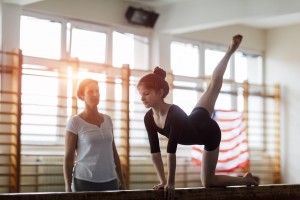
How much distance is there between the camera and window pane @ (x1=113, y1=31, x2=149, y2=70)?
8.42m

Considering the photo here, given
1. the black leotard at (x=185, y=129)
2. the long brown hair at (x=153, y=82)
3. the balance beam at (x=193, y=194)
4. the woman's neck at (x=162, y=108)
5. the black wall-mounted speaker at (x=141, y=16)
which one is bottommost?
the balance beam at (x=193, y=194)

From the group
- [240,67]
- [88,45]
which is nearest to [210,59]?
[240,67]

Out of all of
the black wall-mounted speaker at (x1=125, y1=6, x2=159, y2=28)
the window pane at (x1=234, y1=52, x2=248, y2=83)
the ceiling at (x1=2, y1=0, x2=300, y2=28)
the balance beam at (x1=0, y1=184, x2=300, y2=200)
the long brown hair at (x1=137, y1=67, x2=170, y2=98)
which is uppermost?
the ceiling at (x1=2, y1=0, x2=300, y2=28)

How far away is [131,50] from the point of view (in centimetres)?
873

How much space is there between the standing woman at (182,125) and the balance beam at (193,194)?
0.25 meters

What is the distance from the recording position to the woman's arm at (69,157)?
3691 millimetres

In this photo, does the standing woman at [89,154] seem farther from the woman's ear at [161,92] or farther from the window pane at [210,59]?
the window pane at [210,59]

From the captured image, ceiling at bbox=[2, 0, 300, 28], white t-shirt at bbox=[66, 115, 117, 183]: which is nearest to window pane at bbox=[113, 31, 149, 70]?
ceiling at bbox=[2, 0, 300, 28]

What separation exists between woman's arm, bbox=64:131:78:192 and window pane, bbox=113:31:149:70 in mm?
4702

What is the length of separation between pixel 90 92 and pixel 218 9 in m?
4.57

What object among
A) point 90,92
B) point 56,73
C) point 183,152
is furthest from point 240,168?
point 90,92

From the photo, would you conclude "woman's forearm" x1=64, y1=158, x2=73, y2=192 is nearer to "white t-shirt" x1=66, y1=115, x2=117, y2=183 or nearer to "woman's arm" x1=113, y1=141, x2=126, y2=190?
"white t-shirt" x1=66, y1=115, x2=117, y2=183

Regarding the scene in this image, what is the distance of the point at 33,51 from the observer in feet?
24.1

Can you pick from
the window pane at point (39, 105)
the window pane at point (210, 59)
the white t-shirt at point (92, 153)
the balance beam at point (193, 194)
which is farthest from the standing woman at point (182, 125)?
the window pane at point (210, 59)
